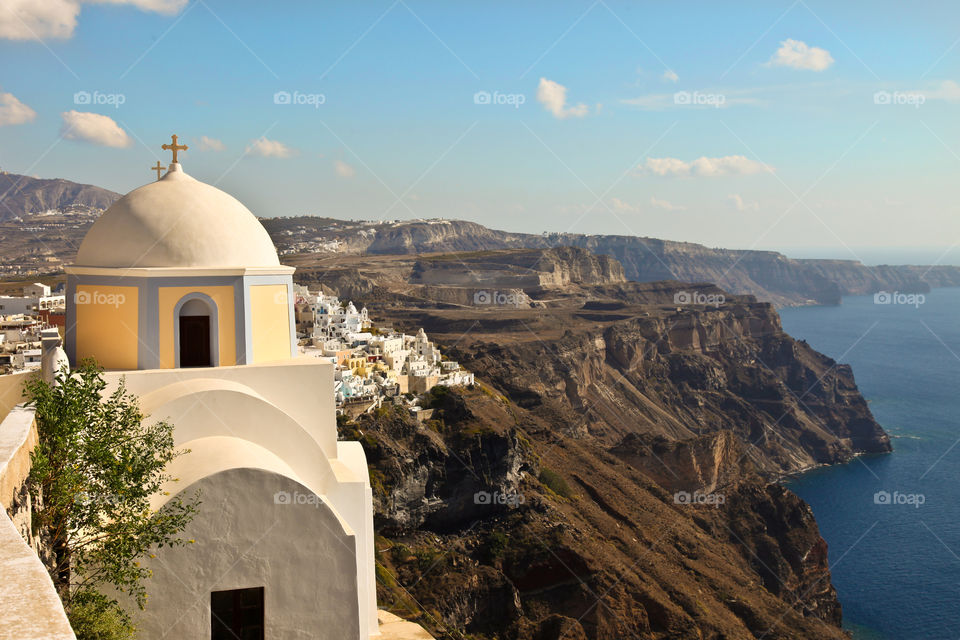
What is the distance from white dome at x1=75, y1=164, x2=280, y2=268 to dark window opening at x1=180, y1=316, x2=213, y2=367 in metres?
0.88

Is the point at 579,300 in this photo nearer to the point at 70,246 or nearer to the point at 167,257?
the point at 70,246

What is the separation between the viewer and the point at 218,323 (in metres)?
12.2

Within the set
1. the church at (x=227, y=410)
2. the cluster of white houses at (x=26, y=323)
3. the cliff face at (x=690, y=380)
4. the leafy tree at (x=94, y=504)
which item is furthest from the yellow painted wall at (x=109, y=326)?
the cliff face at (x=690, y=380)

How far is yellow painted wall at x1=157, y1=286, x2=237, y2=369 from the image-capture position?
11.9 m

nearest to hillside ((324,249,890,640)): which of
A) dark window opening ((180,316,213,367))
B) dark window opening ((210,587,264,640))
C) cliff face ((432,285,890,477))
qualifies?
cliff face ((432,285,890,477))

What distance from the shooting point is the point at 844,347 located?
159 m

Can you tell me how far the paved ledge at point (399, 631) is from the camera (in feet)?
46.9

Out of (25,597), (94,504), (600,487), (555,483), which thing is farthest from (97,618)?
(600,487)

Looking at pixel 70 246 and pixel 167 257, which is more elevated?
pixel 70 246

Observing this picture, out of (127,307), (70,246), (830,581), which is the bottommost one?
(830,581)

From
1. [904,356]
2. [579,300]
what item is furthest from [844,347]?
[579,300]

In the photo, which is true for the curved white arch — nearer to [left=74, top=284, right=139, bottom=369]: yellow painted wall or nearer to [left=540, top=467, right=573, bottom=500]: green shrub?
[left=74, top=284, right=139, bottom=369]: yellow painted wall

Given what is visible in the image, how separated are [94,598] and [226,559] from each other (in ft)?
5.09

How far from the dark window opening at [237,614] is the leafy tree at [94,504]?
35.9 inches
